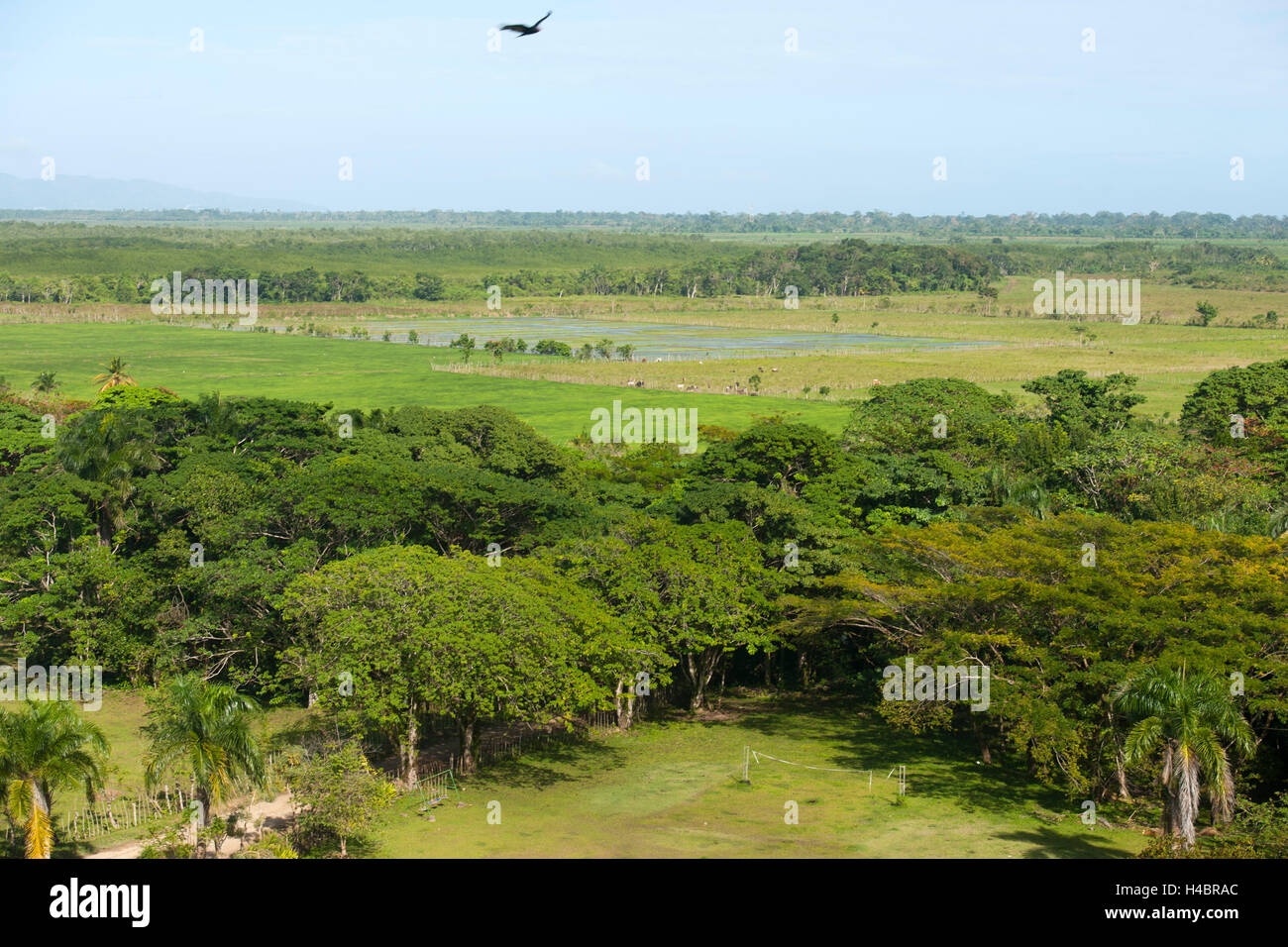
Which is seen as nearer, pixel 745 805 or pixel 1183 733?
pixel 1183 733

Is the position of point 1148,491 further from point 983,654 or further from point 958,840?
point 958,840

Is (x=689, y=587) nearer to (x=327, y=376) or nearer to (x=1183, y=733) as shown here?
(x=1183, y=733)

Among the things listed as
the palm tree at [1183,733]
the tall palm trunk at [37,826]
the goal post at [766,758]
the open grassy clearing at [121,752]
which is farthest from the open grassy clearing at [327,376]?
the tall palm trunk at [37,826]

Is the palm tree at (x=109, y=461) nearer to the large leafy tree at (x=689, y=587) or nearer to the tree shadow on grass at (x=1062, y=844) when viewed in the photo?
the large leafy tree at (x=689, y=587)

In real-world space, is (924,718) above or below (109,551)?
below

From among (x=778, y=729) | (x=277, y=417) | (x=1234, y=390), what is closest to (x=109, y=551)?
(x=277, y=417)

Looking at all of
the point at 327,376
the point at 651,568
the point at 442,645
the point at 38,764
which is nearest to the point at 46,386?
the point at 327,376

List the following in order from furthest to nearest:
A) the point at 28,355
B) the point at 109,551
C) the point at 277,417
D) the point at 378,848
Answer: the point at 28,355 < the point at 277,417 < the point at 109,551 < the point at 378,848
